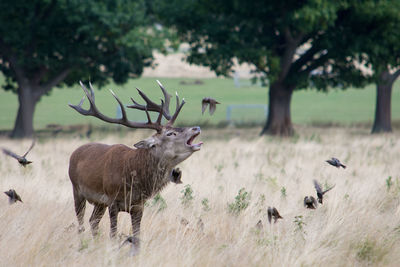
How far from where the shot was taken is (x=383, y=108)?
81.6 ft

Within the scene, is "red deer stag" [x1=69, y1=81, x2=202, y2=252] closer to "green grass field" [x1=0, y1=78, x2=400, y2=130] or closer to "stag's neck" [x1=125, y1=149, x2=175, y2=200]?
"stag's neck" [x1=125, y1=149, x2=175, y2=200]

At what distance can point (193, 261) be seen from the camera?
516 cm

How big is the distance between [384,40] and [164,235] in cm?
1484

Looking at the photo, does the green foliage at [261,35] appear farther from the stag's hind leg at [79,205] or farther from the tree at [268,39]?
the stag's hind leg at [79,205]

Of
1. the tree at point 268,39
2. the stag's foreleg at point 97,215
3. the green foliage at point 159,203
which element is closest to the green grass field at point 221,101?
the tree at point 268,39

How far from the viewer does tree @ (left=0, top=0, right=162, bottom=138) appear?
19703 mm

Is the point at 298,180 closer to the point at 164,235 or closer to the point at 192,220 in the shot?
the point at 192,220

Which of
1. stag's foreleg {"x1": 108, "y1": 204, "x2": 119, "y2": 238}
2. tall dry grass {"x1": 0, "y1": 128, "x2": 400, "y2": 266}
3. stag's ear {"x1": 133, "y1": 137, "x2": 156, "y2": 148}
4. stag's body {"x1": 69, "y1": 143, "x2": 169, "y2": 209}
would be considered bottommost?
tall dry grass {"x1": 0, "y1": 128, "x2": 400, "y2": 266}

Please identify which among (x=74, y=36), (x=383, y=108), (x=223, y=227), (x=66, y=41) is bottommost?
(x=223, y=227)

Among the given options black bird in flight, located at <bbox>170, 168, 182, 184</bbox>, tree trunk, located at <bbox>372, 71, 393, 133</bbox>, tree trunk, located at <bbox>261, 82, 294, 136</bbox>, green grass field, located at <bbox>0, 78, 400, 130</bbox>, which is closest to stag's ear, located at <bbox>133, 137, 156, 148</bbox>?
black bird in flight, located at <bbox>170, 168, 182, 184</bbox>

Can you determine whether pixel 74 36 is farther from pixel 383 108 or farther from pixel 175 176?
pixel 175 176

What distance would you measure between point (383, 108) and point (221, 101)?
3162cm

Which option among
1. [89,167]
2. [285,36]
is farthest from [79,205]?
[285,36]

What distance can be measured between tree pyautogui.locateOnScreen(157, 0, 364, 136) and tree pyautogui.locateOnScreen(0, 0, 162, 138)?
159cm
